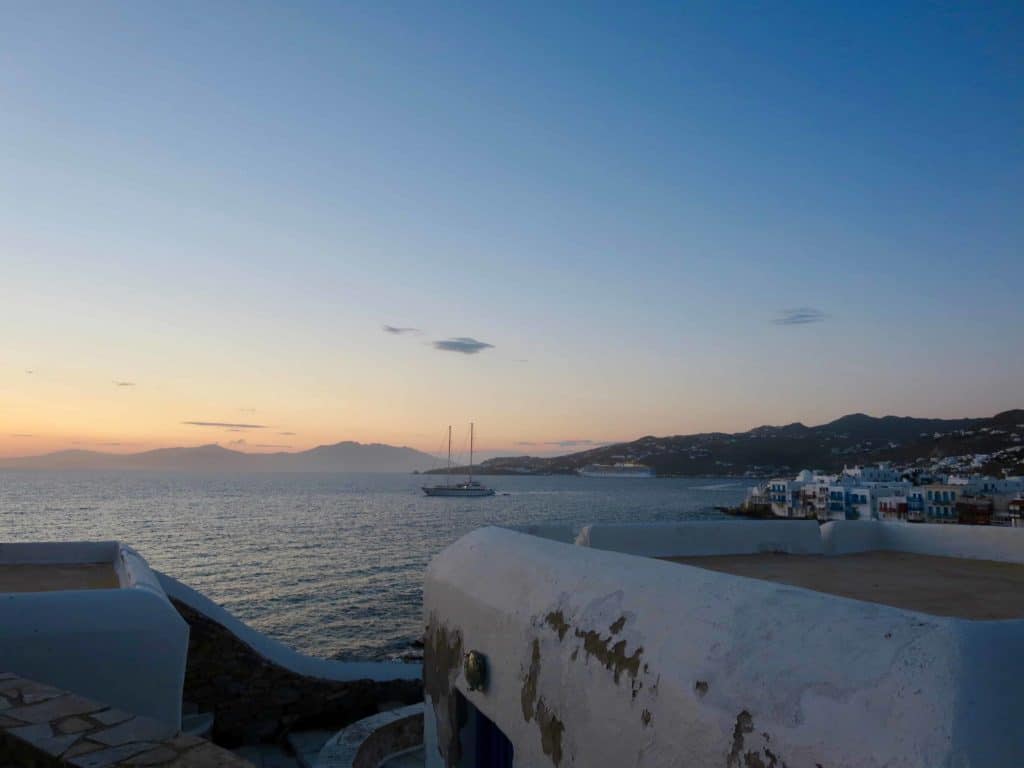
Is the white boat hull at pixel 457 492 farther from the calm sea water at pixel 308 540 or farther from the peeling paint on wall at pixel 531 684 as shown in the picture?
the peeling paint on wall at pixel 531 684

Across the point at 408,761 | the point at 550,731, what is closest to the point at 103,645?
the point at 550,731

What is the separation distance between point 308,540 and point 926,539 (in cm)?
5899

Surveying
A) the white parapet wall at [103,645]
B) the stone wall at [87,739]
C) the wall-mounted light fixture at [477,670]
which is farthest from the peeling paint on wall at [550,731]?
the white parapet wall at [103,645]

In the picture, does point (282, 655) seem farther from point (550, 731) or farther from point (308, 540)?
point (308, 540)

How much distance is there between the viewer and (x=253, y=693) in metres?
13.8

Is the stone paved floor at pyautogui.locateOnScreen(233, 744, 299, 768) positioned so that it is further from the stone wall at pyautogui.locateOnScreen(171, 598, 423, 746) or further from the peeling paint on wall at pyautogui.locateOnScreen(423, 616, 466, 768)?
the peeling paint on wall at pyautogui.locateOnScreen(423, 616, 466, 768)

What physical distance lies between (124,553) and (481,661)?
8.08m

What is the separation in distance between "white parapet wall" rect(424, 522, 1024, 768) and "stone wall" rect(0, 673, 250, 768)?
1.83 meters

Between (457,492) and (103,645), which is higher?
(103,645)

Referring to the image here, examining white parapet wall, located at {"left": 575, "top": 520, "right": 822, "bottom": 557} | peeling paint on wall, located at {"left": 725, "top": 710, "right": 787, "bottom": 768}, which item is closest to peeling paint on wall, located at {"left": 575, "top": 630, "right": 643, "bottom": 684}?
peeling paint on wall, located at {"left": 725, "top": 710, "right": 787, "bottom": 768}

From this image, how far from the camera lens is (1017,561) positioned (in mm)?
6801

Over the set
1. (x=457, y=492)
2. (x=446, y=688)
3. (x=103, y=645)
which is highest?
(x=103, y=645)

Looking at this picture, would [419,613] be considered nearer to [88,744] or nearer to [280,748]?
[280,748]

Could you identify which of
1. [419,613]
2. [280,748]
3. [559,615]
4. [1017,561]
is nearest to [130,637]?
[559,615]
